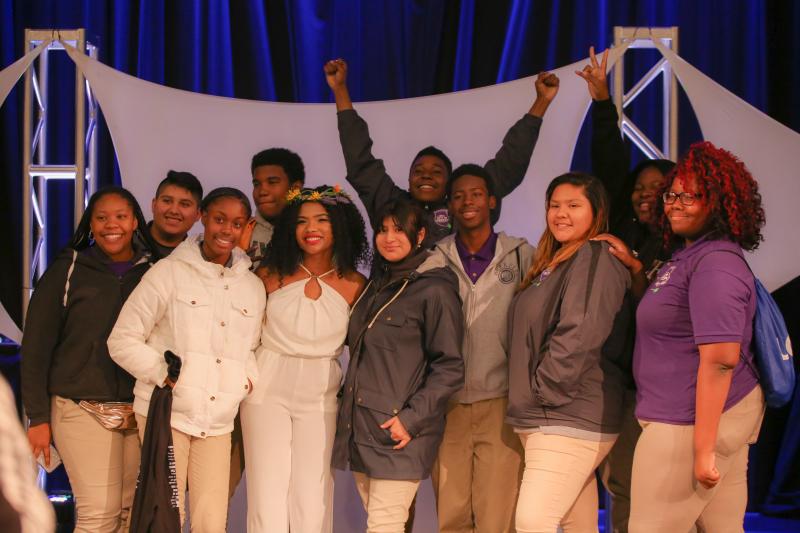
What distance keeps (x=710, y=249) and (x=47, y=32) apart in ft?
9.52

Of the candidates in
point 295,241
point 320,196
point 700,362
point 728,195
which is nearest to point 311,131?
point 320,196

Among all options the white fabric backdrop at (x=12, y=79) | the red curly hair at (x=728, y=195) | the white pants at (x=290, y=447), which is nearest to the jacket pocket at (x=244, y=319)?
the white pants at (x=290, y=447)

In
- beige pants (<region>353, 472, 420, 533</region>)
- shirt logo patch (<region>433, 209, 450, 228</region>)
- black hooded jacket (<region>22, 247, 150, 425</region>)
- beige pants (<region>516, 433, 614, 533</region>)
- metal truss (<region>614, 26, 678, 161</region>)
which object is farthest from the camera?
metal truss (<region>614, 26, 678, 161</region>)

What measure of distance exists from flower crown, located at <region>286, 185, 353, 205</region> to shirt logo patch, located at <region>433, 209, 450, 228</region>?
39 cm

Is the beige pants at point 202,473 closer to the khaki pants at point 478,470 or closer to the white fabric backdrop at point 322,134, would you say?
the khaki pants at point 478,470

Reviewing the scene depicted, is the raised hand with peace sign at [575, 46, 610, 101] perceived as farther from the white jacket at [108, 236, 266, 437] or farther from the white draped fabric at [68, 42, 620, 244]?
the white jacket at [108, 236, 266, 437]

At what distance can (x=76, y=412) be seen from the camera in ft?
10.1

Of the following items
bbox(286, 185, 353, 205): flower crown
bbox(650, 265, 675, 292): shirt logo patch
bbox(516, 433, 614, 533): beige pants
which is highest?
bbox(286, 185, 353, 205): flower crown

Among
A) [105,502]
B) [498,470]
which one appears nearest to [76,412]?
A: [105,502]

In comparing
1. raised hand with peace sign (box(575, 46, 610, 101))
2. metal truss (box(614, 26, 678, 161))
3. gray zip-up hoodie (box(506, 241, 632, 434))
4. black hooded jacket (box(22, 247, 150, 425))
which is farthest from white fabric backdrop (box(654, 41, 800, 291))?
black hooded jacket (box(22, 247, 150, 425))

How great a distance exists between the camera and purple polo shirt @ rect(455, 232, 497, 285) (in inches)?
128

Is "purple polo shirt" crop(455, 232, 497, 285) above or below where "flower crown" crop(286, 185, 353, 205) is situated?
below

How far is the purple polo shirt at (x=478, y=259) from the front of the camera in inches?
128

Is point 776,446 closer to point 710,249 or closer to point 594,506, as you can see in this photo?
point 594,506
